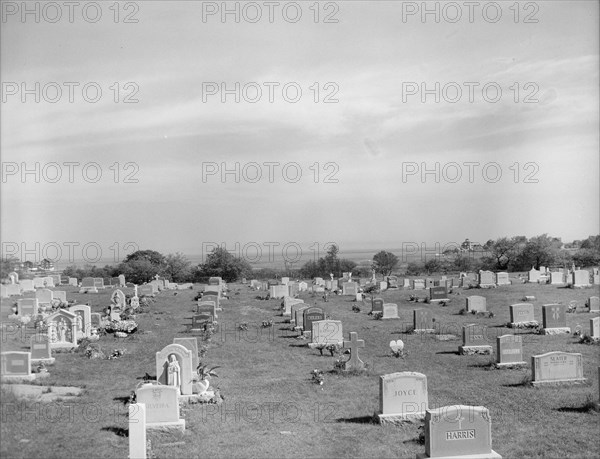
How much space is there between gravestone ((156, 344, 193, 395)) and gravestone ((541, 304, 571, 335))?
1456 cm

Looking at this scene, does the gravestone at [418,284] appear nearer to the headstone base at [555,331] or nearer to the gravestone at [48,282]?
the headstone base at [555,331]

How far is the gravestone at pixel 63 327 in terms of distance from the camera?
2117 centimetres

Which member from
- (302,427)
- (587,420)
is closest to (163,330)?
(302,427)

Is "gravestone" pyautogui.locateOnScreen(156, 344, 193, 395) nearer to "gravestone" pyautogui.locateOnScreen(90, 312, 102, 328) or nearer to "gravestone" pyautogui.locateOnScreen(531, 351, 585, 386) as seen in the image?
"gravestone" pyautogui.locateOnScreen(531, 351, 585, 386)

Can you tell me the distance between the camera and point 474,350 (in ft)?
65.0

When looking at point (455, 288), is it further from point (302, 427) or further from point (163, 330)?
point (302, 427)

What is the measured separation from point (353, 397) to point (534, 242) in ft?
164

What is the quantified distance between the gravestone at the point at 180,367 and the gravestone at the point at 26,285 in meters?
26.0

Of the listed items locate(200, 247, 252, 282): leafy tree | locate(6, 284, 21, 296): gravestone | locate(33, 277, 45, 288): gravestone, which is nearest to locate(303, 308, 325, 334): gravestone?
locate(6, 284, 21, 296): gravestone

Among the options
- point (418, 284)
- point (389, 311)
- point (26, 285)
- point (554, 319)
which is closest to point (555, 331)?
point (554, 319)

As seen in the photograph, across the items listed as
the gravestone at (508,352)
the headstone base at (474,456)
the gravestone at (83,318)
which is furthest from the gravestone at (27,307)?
the headstone base at (474,456)

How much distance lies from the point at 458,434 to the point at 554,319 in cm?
1523

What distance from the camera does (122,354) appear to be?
65.1 feet

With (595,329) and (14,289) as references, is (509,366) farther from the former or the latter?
(14,289)
